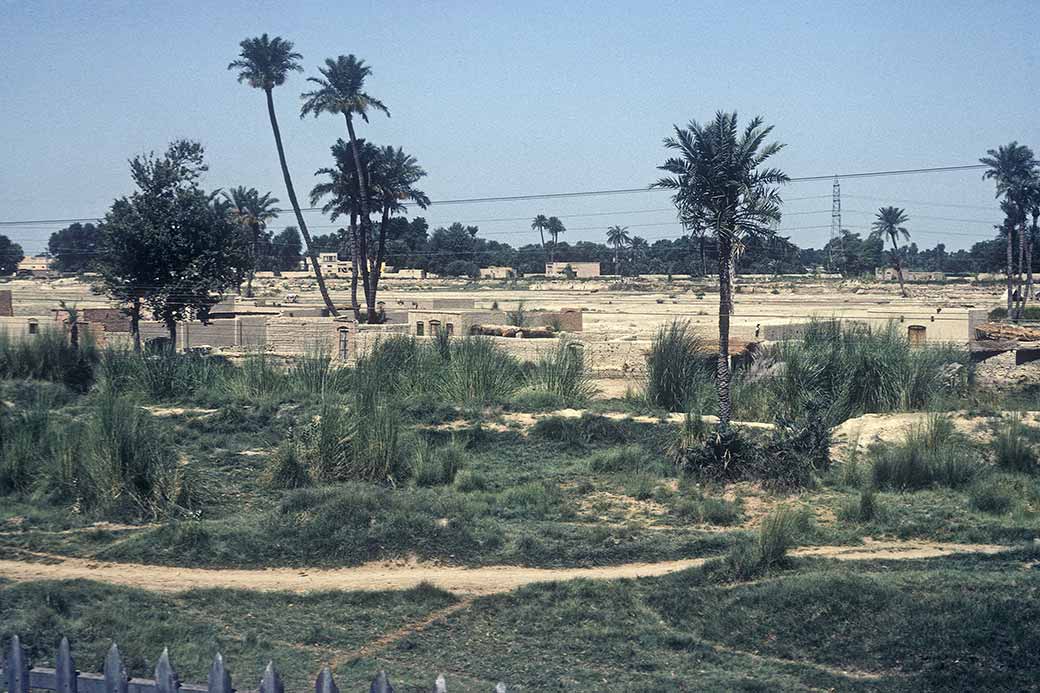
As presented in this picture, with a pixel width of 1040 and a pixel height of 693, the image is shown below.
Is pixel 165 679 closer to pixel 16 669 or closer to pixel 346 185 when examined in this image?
pixel 16 669

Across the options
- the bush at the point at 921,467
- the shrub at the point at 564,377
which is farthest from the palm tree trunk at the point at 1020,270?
the bush at the point at 921,467

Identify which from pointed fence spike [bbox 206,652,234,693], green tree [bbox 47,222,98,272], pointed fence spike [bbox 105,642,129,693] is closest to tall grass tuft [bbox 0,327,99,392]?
pointed fence spike [bbox 105,642,129,693]

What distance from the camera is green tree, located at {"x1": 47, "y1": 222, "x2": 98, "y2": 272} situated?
77787 millimetres

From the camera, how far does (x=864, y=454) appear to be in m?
19.2

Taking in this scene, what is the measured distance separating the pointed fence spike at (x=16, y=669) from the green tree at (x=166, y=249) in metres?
27.7

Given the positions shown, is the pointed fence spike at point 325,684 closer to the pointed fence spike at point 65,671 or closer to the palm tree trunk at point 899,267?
the pointed fence spike at point 65,671

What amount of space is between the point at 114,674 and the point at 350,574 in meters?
8.03

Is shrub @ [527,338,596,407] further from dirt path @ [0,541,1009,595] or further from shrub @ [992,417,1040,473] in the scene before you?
dirt path @ [0,541,1009,595]

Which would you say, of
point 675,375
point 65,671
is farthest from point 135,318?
point 65,671

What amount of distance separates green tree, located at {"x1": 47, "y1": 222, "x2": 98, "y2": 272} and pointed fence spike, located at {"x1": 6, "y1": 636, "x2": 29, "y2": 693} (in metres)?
73.3

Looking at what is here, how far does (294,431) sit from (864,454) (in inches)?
397

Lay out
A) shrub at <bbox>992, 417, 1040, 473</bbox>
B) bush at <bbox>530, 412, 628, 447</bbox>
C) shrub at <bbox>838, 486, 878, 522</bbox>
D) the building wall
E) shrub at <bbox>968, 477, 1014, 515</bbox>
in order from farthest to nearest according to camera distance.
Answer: the building wall → bush at <bbox>530, 412, 628, 447</bbox> → shrub at <bbox>992, 417, 1040, 473</bbox> → shrub at <bbox>968, 477, 1014, 515</bbox> → shrub at <bbox>838, 486, 878, 522</bbox>

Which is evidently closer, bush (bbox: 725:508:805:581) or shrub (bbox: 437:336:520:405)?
bush (bbox: 725:508:805:581)

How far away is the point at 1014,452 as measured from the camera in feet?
60.0
